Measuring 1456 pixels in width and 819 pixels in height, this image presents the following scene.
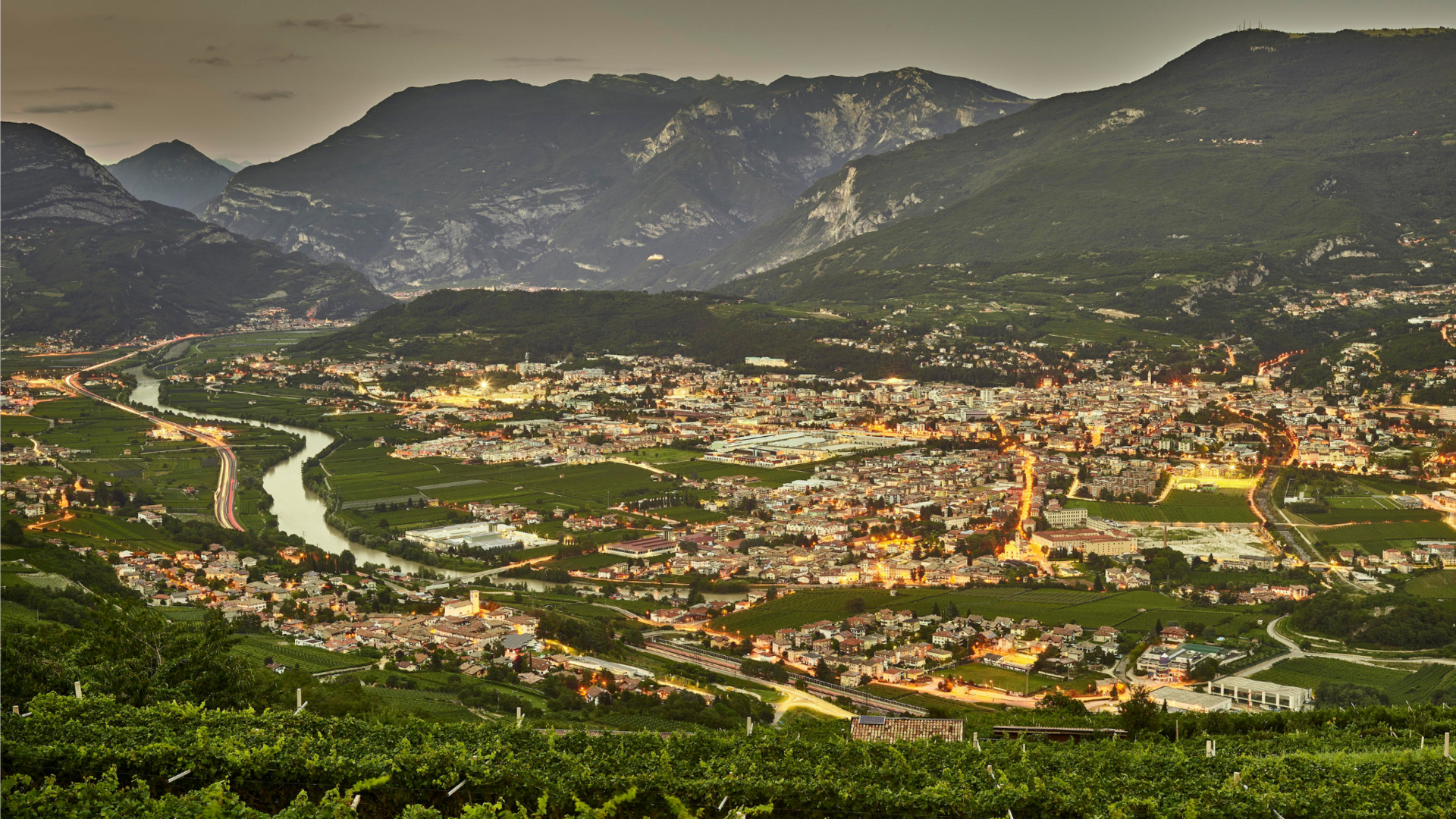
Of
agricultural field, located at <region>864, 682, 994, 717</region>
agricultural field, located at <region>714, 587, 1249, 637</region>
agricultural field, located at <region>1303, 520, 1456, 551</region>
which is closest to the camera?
agricultural field, located at <region>864, 682, 994, 717</region>

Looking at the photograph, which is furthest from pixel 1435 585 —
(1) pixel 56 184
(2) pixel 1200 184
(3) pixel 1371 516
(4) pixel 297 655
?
(1) pixel 56 184

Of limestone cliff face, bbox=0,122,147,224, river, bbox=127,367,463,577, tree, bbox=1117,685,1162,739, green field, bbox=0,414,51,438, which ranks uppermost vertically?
limestone cliff face, bbox=0,122,147,224

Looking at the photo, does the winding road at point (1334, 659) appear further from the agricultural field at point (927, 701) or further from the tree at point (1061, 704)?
the agricultural field at point (927, 701)

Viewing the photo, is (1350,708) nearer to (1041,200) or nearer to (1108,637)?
(1108,637)

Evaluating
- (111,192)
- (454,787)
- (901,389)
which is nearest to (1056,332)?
(901,389)

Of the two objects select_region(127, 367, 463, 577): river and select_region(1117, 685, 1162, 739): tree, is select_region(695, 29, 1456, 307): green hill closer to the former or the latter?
select_region(127, 367, 463, 577): river

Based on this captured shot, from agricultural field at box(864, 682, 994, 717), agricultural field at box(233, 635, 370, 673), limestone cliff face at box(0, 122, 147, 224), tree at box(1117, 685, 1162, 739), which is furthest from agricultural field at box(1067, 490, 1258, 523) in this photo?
limestone cliff face at box(0, 122, 147, 224)
